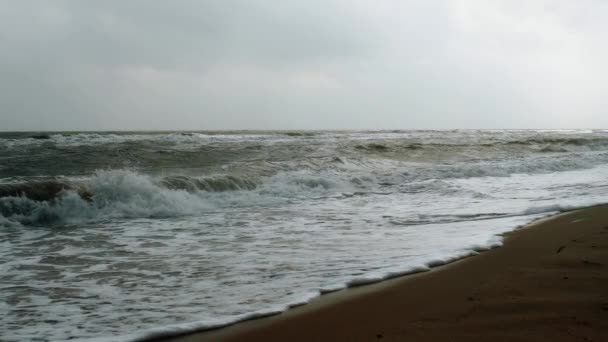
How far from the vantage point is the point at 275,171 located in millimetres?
11250

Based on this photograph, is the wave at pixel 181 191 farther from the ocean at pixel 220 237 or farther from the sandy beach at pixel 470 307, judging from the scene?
the sandy beach at pixel 470 307

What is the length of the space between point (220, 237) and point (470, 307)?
10.2ft

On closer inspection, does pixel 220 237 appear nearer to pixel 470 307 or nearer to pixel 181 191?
pixel 470 307

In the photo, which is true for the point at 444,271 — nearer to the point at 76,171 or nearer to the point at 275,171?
the point at 275,171

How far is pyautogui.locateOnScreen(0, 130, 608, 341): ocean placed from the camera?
2807 mm

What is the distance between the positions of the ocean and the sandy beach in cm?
19

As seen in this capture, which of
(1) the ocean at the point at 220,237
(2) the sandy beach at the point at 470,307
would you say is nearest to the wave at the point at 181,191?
(1) the ocean at the point at 220,237

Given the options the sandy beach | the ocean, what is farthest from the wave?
the sandy beach

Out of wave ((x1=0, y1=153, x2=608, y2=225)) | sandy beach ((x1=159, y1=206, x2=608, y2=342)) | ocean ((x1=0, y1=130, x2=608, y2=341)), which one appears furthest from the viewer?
wave ((x1=0, y1=153, x2=608, y2=225))

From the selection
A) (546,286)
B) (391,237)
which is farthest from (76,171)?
(546,286)

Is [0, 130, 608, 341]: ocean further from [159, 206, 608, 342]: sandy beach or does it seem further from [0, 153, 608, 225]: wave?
[159, 206, 608, 342]: sandy beach

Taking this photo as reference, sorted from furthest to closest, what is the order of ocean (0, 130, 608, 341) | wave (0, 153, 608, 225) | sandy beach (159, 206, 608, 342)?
wave (0, 153, 608, 225) → ocean (0, 130, 608, 341) → sandy beach (159, 206, 608, 342)

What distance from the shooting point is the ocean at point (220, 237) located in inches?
110

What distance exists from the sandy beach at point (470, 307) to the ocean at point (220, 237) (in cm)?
19
